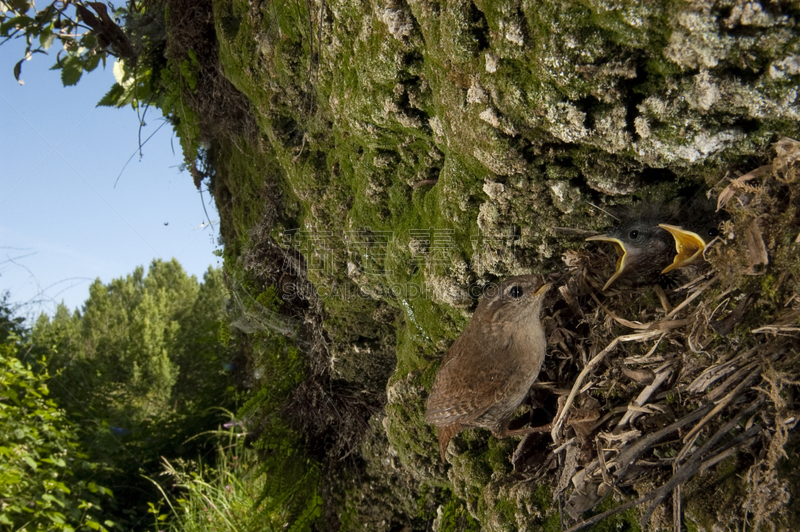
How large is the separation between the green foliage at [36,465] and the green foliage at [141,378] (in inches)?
32.7

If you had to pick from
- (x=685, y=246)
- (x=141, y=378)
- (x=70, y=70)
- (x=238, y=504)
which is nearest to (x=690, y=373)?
(x=685, y=246)

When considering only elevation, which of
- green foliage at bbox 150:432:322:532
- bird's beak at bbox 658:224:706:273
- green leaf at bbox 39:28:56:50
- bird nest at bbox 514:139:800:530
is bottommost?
green foliage at bbox 150:432:322:532

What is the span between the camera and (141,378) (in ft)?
40.7

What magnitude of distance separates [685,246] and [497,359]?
995 millimetres

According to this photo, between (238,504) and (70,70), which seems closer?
(70,70)

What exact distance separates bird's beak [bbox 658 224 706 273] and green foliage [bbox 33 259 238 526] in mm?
4928

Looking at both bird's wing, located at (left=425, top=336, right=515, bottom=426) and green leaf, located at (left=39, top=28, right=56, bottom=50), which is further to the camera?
green leaf, located at (left=39, top=28, right=56, bottom=50)

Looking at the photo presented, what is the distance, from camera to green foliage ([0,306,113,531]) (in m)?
5.17

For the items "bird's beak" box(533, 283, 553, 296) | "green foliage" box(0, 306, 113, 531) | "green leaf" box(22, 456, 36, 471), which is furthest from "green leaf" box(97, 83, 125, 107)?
"bird's beak" box(533, 283, 553, 296)

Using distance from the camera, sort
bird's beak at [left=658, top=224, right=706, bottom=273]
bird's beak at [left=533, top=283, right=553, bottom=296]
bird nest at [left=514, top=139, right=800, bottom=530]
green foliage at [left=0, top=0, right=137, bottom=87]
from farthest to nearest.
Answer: green foliage at [left=0, top=0, right=137, bottom=87]
bird's beak at [left=533, top=283, right=553, bottom=296]
bird's beak at [left=658, top=224, right=706, bottom=273]
bird nest at [left=514, top=139, right=800, bottom=530]

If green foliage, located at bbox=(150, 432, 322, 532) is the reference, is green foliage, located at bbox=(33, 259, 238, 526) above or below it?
above

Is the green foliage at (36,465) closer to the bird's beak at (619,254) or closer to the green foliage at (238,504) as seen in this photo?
the green foliage at (238,504)

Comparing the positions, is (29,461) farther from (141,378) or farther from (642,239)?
(141,378)

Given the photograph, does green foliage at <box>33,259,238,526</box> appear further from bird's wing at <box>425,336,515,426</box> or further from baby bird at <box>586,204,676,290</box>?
baby bird at <box>586,204,676,290</box>
